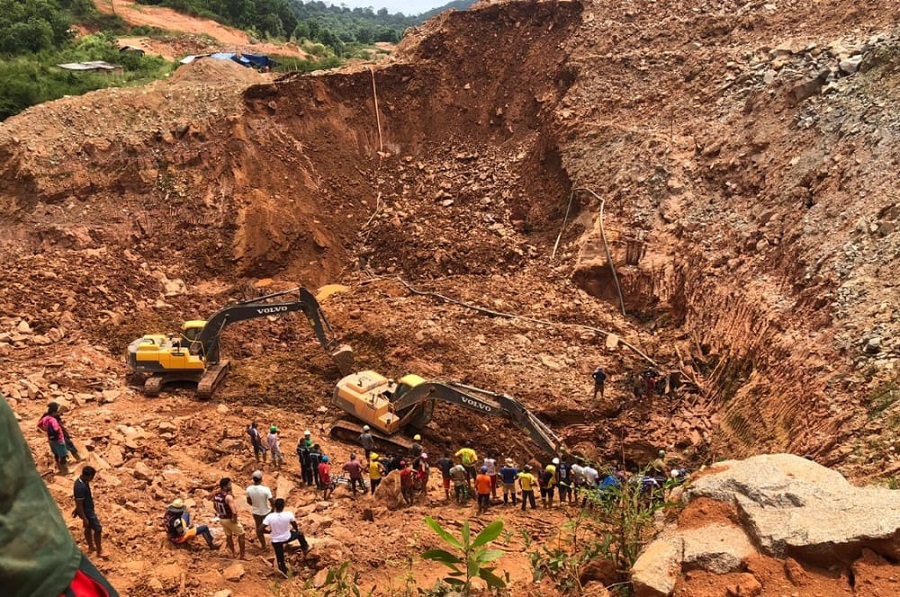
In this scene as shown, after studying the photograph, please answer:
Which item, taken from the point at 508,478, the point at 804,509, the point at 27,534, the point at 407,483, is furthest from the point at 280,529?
the point at 27,534

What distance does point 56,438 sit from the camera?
333 inches

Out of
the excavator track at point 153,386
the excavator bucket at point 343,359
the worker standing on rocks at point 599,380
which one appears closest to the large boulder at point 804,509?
the worker standing on rocks at point 599,380

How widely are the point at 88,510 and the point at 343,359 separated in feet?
21.0

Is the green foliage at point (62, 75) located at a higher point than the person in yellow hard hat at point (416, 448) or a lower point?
higher

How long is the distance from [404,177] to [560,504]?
517 inches

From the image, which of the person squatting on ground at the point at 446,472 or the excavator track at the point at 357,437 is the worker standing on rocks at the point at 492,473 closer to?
the person squatting on ground at the point at 446,472

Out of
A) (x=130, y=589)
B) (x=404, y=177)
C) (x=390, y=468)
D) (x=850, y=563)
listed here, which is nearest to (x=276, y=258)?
(x=404, y=177)

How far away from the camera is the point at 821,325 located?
10.6m

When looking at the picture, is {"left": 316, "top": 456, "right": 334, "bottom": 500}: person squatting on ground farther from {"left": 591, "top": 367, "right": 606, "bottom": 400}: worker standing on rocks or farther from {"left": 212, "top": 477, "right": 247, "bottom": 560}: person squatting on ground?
{"left": 591, "top": 367, "right": 606, "bottom": 400}: worker standing on rocks

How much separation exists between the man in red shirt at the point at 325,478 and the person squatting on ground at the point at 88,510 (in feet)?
10.3

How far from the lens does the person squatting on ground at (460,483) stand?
9734 mm

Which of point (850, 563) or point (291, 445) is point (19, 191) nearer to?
point (291, 445)

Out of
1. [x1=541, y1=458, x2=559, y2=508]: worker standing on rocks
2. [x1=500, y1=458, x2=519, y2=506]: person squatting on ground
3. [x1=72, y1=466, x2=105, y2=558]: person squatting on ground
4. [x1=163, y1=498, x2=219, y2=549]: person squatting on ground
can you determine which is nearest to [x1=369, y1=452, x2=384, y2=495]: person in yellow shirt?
[x1=500, y1=458, x2=519, y2=506]: person squatting on ground

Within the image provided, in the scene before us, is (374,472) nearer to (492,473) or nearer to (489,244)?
(492,473)
